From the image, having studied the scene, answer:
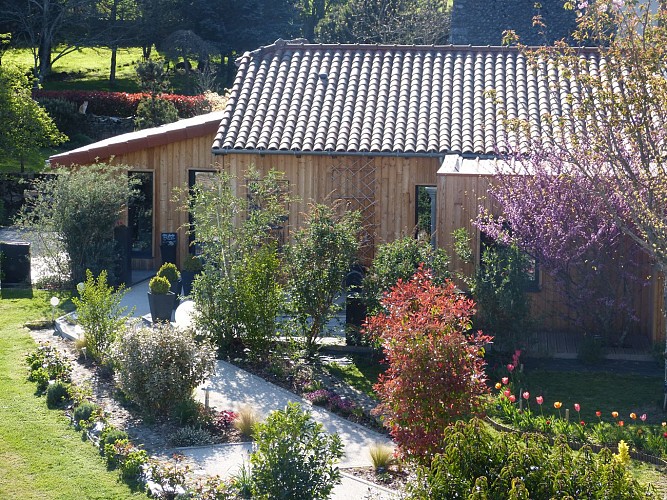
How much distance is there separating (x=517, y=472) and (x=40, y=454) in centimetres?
519

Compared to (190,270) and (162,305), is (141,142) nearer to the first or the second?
(190,270)

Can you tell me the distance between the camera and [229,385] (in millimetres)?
12039

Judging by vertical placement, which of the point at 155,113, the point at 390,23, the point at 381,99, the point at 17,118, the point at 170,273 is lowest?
the point at 170,273

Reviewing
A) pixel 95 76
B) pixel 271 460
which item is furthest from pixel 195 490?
pixel 95 76

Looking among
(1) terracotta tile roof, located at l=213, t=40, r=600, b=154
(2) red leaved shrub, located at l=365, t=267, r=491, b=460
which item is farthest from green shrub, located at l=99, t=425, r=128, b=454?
(1) terracotta tile roof, located at l=213, t=40, r=600, b=154

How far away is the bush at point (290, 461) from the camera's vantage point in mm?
7629

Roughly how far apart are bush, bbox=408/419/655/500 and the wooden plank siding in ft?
28.5

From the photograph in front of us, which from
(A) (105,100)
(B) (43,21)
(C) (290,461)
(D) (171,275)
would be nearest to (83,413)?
(C) (290,461)

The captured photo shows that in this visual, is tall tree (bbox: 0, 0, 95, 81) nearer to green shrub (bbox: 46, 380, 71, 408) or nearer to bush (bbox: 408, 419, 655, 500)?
green shrub (bbox: 46, 380, 71, 408)

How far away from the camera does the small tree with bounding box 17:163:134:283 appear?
55.3 feet

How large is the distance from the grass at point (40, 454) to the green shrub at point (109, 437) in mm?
114

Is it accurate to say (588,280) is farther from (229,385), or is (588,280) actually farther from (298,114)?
(298,114)

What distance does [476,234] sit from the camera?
15.4m

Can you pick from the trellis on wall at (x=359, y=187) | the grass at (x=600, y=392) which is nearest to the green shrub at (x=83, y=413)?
the grass at (x=600, y=392)
